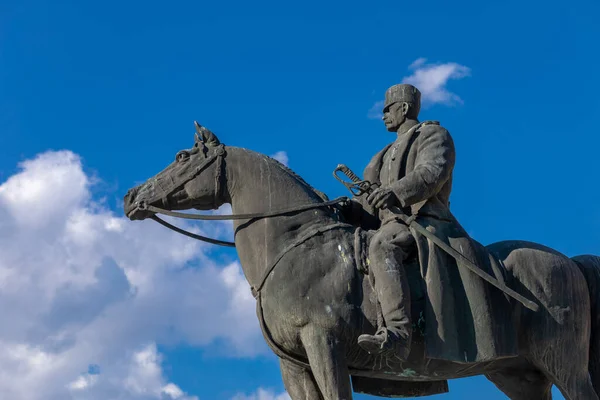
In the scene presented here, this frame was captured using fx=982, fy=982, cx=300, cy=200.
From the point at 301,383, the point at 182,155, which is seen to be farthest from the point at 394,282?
the point at 182,155

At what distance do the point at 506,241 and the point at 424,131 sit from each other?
160cm

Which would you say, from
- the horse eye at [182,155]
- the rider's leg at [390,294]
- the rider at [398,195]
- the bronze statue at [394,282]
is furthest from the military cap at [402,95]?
the horse eye at [182,155]

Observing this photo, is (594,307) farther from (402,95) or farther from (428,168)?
(402,95)

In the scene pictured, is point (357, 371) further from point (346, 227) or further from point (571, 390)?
point (571, 390)

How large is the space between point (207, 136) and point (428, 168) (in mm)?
2648

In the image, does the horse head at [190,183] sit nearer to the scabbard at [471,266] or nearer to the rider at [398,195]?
the rider at [398,195]

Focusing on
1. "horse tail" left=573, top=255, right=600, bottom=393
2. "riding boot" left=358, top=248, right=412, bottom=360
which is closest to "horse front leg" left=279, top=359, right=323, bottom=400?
"riding boot" left=358, top=248, right=412, bottom=360

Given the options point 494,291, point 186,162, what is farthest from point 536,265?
point 186,162

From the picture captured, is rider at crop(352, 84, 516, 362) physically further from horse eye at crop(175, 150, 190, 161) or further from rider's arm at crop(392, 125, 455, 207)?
horse eye at crop(175, 150, 190, 161)

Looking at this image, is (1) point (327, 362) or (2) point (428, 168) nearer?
(1) point (327, 362)

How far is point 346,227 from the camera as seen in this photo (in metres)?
11.0

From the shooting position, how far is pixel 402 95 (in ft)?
38.8

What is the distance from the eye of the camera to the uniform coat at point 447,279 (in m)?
10.5

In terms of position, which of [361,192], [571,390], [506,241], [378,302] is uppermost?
[361,192]
